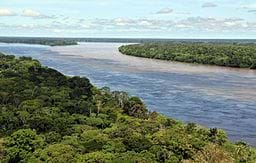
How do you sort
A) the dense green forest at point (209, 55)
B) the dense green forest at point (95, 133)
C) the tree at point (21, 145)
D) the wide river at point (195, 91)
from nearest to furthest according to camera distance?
1. the dense green forest at point (95, 133)
2. the tree at point (21, 145)
3. the wide river at point (195, 91)
4. the dense green forest at point (209, 55)

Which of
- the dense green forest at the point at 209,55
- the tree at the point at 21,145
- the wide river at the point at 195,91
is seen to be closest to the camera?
the tree at the point at 21,145

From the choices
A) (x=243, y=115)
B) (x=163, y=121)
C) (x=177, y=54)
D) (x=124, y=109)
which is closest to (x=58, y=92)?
(x=124, y=109)

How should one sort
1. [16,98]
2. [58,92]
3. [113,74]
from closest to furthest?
[16,98] → [58,92] → [113,74]

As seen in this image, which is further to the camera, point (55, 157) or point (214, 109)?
point (214, 109)

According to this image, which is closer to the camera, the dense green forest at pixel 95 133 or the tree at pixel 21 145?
the dense green forest at pixel 95 133

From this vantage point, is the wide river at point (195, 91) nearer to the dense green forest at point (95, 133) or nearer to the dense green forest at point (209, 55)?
the dense green forest at point (95, 133)

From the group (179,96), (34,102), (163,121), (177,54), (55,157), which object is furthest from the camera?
(177,54)

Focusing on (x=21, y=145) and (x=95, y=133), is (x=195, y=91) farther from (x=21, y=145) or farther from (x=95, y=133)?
(x=21, y=145)

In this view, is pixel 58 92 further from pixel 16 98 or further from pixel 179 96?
pixel 179 96

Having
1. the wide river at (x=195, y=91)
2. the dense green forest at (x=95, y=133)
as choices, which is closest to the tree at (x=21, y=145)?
the dense green forest at (x=95, y=133)
